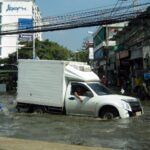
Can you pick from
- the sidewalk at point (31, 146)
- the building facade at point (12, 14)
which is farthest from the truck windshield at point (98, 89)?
the building facade at point (12, 14)

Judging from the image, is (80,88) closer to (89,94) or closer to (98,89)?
(89,94)

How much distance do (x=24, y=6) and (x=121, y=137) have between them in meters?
153

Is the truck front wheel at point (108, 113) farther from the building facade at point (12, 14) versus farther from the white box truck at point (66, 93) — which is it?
the building facade at point (12, 14)

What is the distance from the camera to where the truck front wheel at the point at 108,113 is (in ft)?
67.6

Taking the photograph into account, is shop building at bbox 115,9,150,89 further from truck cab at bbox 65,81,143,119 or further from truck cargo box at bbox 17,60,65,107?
truck cab at bbox 65,81,143,119

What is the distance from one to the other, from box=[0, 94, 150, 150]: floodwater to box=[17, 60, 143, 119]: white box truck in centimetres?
40

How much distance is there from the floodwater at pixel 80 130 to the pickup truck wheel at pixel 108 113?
1.21ft

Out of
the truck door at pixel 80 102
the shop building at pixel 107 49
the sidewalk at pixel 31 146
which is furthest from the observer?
the shop building at pixel 107 49

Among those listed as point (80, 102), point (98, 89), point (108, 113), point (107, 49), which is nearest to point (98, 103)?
point (108, 113)

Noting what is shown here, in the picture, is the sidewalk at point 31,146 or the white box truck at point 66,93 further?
the white box truck at point 66,93

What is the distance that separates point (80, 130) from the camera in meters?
17.7

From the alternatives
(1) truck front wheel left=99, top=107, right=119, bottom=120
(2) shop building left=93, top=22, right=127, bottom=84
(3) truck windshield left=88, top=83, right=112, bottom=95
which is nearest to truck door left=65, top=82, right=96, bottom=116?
(3) truck windshield left=88, top=83, right=112, bottom=95

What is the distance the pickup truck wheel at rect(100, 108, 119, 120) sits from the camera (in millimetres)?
20609

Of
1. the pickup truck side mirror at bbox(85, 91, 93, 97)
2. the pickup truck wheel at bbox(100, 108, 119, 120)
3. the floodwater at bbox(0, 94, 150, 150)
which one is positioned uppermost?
the pickup truck side mirror at bbox(85, 91, 93, 97)
